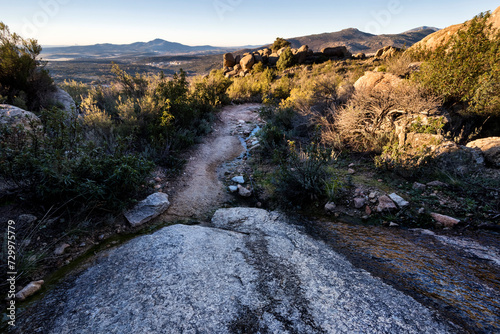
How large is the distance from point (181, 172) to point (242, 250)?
3.49m

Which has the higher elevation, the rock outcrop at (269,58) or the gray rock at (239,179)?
the rock outcrop at (269,58)

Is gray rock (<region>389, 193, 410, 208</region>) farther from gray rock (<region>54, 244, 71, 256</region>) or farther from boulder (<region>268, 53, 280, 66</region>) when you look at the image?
boulder (<region>268, 53, 280, 66</region>)

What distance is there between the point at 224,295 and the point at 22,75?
9809mm

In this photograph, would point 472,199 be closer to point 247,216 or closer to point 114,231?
point 247,216

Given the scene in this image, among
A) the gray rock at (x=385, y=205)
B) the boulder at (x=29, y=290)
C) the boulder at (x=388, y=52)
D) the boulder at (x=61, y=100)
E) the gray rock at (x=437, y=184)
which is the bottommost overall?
the gray rock at (x=385, y=205)

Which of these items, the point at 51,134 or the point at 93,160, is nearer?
the point at 93,160

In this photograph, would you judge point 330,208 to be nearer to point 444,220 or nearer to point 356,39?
point 444,220

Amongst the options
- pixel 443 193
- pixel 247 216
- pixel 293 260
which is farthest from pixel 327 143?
pixel 293 260

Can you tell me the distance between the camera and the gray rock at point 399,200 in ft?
12.4

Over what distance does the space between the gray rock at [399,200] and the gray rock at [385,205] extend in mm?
104

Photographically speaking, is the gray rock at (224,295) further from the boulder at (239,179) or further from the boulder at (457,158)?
the boulder at (457,158)

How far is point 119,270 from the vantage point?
246cm

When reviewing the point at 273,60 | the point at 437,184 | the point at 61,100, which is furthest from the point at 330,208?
the point at 273,60

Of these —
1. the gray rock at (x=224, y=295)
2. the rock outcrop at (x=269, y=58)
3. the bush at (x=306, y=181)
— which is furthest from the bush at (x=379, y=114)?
the rock outcrop at (x=269, y=58)
